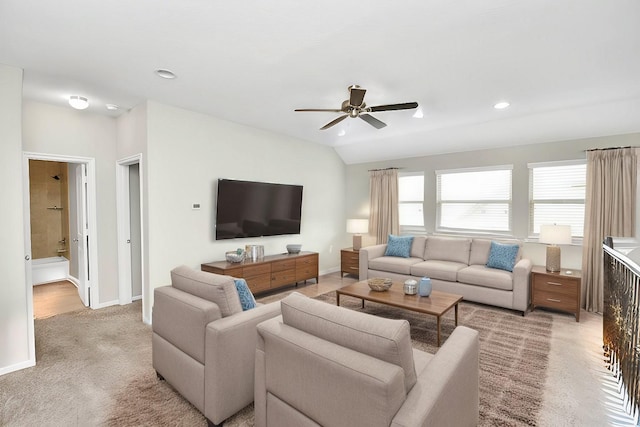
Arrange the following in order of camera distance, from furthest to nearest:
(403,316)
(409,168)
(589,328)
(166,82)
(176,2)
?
(409,168) < (403,316) < (589,328) < (166,82) < (176,2)

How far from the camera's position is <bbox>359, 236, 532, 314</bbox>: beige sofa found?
166 inches

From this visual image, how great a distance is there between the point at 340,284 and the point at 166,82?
4145 mm

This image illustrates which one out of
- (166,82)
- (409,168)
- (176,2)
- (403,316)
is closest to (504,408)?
(403,316)

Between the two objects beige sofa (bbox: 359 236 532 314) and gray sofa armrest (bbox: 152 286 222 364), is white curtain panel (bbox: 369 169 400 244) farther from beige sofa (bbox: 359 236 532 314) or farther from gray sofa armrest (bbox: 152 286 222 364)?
gray sofa armrest (bbox: 152 286 222 364)

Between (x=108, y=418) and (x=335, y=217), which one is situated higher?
(x=335, y=217)

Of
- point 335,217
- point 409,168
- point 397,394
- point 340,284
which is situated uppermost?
point 409,168

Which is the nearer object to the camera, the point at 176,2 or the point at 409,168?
the point at 176,2

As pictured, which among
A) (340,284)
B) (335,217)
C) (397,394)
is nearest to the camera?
(397,394)

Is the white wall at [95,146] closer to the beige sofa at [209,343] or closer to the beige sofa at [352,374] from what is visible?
the beige sofa at [209,343]

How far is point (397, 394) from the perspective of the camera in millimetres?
1271

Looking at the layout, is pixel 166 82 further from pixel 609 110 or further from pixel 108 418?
pixel 609 110

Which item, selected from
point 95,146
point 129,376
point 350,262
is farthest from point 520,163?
point 95,146

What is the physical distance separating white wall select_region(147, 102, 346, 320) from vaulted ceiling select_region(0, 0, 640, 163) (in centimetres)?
33

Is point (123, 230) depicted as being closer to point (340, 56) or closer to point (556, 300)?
point (340, 56)
